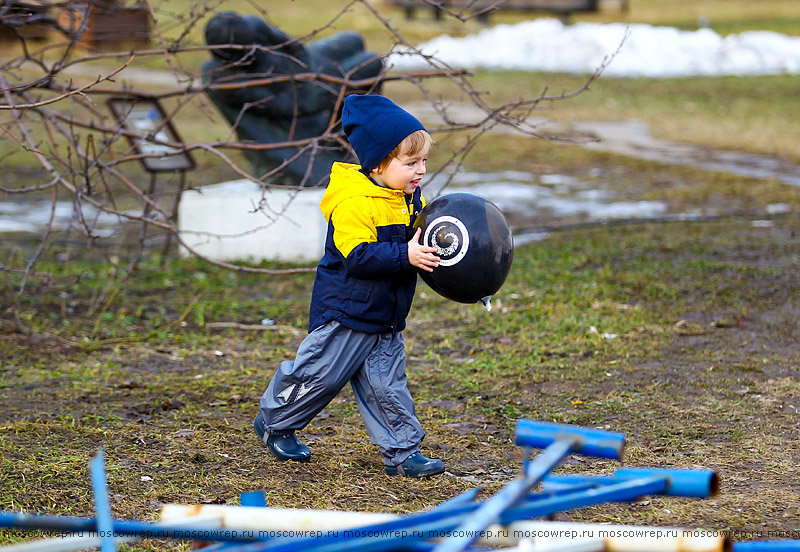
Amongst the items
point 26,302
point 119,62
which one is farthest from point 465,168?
point 119,62

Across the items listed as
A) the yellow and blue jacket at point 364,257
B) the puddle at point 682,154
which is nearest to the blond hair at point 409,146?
the yellow and blue jacket at point 364,257

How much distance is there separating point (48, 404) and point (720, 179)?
27.6 ft

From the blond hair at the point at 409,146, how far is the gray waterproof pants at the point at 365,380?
26.2 inches

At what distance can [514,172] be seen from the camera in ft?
39.2

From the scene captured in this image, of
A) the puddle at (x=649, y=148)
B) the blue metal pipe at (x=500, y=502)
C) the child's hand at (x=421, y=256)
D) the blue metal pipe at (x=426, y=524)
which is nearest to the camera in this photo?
the blue metal pipe at (x=500, y=502)

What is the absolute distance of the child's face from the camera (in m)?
3.78

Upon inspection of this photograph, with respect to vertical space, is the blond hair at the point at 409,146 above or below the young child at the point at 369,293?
above

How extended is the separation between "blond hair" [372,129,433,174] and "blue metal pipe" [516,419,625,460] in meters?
1.59

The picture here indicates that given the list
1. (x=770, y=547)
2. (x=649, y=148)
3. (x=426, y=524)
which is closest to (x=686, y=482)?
(x=770, y=547)

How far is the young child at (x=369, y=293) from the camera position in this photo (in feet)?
12.3

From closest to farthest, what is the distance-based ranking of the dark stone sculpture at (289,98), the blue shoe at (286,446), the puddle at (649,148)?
the blue shoe at (286,446) → the dark stone sculpture at (289,98) → the puddle at (649,148)

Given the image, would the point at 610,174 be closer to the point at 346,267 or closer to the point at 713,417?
the point at 713,417

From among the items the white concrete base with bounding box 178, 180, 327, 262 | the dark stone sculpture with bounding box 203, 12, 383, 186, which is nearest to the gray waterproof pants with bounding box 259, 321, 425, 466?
the dark stone sculpture with bounding box 203, 12, 383, 186

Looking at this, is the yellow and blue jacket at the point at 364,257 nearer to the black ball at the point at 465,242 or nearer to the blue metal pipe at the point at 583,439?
the black ball at the point at 465,242
